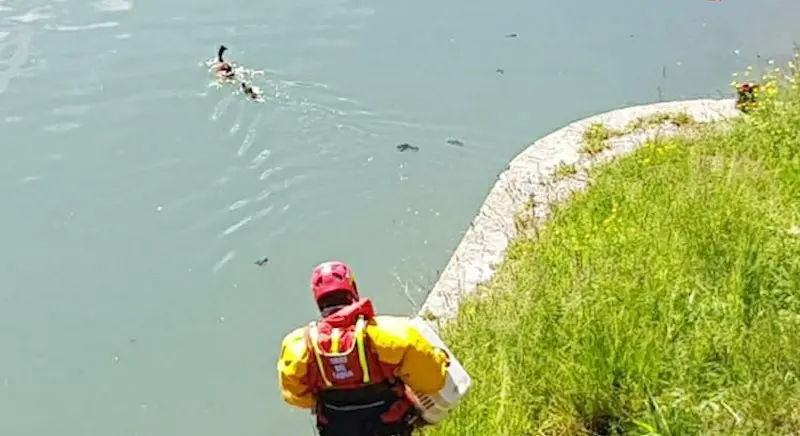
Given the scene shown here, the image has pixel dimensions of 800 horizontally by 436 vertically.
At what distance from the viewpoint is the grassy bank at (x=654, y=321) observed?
3502 millimetres

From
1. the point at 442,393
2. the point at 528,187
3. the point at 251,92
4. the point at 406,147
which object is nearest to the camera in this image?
the point at 442,393

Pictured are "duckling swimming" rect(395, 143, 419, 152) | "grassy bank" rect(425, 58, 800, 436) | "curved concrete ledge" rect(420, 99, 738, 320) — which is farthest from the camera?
"duckling swimming" rect(395, 143, 419, 152)

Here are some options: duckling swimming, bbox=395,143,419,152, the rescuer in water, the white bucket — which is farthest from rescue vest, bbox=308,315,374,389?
duckling swimming, bbox=395,143,419,152

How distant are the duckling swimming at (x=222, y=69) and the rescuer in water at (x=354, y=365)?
4.41 meters

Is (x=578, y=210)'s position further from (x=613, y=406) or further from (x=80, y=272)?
(x=80, y=272)

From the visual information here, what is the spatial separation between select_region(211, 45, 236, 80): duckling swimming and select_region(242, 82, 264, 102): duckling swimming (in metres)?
0.12

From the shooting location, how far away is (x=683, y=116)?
671 cm

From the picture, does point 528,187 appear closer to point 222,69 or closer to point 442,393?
point 222,69

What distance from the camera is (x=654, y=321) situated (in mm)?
3887

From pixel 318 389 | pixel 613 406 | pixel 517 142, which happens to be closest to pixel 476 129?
pixel 517 142

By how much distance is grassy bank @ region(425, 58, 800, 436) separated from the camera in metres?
3.50

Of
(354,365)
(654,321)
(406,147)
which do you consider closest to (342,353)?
(354,365)

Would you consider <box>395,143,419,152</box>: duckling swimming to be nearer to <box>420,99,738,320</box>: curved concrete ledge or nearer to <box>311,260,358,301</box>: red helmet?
<box>420,99,738,320</box>: curved concrete ledge

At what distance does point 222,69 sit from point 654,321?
4196 millimetres
